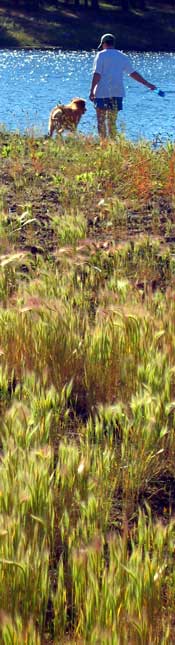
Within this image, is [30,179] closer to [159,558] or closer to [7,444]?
[7,444]

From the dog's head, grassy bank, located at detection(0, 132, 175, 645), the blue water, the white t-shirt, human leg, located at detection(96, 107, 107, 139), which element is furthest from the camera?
the blue water

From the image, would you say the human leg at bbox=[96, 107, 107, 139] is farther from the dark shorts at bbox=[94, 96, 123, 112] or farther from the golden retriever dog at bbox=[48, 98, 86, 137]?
the golden retriever dog at bbox=[48, 98, 86, 137]

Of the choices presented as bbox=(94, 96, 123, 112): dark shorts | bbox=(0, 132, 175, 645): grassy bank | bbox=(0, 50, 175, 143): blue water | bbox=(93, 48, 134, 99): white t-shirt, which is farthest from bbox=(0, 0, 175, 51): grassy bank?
bbox=(0, 132, 175, 645): grassy bank

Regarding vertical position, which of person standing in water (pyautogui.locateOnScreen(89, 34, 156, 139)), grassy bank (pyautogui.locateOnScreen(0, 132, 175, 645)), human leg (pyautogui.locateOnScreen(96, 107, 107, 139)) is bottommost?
grassy bank (pyautogui.locateOnScreen(0, 132, 175, 645))

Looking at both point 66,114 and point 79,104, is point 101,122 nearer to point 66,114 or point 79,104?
point 66,114

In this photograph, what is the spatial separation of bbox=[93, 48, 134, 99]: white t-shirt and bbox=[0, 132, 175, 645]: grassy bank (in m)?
5.10

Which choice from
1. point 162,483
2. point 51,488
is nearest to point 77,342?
point 162,483

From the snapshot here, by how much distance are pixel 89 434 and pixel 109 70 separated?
9.79 meters

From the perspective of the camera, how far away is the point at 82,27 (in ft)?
194

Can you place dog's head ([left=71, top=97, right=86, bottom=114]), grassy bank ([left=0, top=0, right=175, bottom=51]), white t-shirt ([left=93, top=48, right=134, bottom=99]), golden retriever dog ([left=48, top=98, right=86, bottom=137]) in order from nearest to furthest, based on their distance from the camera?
white t-shirt ([left=93, top=48, right=134, bottom=99]) → golden retriever dog ([left=48, top=98, right=86, bottom=137]) → dog's head ([left=71, top=97, right=86, bottom=114]) → grassy bank ([left=0, top=0, right=175, bottom=51])

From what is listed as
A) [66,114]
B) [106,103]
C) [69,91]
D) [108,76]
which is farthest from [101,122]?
[69,91]

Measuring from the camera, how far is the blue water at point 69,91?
16697 mm

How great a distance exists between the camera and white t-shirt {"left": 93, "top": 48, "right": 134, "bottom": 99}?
12789mm

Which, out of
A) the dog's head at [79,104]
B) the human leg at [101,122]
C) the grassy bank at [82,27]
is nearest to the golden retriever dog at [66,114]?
the dog's head at [79,104]
